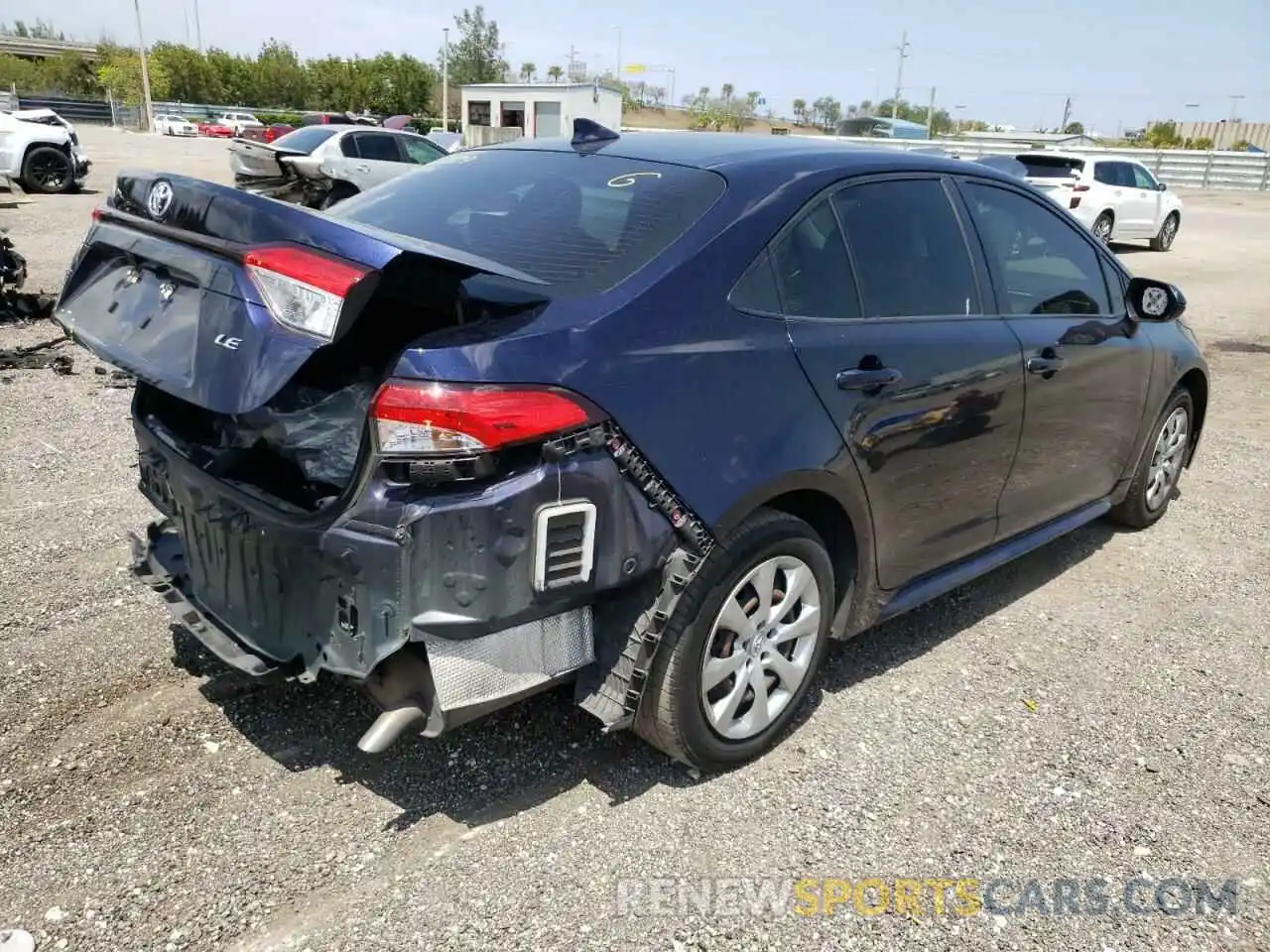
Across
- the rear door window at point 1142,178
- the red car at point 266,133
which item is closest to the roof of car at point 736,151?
the rear door window at point 1142,178

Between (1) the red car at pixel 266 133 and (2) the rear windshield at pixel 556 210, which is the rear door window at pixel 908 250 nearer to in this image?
(2) the rear windshield at pixel 556 210

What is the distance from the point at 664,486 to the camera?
2529 millimetres

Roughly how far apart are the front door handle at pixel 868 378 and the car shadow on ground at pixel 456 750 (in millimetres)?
1124

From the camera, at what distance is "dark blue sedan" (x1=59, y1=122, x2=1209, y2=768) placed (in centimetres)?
229

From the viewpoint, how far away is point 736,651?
2885 millimetres

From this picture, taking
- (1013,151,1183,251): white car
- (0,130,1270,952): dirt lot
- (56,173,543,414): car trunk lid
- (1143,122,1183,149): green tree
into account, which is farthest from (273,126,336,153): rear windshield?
(1143,122,1183,149): green tree

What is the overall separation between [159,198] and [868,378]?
2.08m

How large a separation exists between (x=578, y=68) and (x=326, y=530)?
84.8 meters

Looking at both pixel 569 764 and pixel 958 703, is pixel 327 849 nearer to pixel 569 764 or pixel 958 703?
pixel 569 764

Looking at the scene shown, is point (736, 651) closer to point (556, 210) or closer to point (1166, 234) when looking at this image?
point (556, 210)

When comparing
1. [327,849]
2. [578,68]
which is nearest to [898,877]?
[327,849]

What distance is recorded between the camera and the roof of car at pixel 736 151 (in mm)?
3117

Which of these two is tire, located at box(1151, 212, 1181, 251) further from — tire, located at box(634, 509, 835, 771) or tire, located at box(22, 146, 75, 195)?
tire, located at box(22, 146, 75, 195)

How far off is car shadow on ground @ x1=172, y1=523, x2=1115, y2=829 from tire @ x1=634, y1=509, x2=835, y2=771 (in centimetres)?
21
